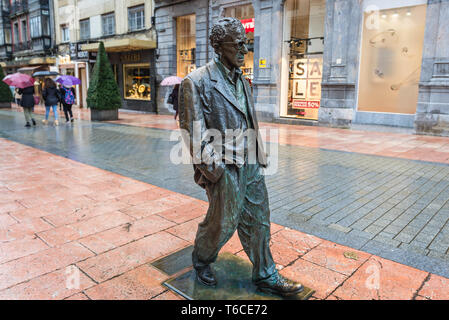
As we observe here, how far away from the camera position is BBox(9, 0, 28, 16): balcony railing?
30.2 metres

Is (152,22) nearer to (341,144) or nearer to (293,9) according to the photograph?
(293,9)

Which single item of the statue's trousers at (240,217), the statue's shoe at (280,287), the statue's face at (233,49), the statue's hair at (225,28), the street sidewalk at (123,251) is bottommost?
the street sidewalk at (123,251)

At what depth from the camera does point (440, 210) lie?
462 cm

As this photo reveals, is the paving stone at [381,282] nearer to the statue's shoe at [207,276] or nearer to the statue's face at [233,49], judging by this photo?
the statue's shoe at [207,276]

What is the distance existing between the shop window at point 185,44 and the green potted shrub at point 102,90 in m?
4.68

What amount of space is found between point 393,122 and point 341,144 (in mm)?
3693

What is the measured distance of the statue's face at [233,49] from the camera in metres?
2.33

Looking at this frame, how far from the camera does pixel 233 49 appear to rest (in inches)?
92.7

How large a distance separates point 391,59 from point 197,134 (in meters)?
12.1

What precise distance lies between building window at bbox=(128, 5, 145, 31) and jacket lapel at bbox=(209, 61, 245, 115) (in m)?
20.3

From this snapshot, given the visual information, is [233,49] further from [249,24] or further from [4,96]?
[4,96]

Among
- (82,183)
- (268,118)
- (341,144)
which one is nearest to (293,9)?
(268,118)

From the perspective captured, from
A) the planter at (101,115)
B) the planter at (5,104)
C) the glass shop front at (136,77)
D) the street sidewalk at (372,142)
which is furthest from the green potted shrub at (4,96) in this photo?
the street sidewalk at (372,142)

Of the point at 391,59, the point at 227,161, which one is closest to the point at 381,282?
the point at 227,161
